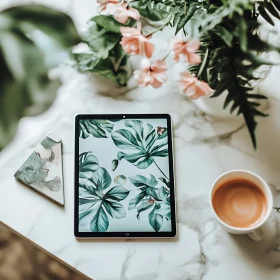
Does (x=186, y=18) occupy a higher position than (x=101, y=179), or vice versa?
(x=186, y=18)

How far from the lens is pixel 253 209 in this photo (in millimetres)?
691

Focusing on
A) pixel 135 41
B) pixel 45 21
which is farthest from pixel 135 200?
pixel 45 21

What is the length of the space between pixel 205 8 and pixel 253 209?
27 cm

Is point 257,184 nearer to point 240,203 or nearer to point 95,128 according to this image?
point 240,203

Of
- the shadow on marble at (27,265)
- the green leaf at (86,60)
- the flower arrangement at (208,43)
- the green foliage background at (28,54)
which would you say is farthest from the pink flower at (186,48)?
the shadow on marble at (27,265)

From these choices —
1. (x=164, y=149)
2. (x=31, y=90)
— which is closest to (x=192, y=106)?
(x=164, y=149)

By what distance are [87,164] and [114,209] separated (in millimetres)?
75

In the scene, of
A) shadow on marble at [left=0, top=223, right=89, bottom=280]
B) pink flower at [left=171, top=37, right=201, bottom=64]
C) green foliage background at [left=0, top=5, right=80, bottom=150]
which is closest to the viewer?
green foliage background at [left=0, top=5, right=80, bottom=150]

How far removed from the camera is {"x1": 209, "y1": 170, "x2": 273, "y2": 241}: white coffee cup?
663mm

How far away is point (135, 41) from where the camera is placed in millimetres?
587

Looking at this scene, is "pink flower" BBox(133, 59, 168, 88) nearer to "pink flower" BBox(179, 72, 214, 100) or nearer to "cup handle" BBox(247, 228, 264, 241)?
"pink flower" BBox(179, 72, 214, 100)

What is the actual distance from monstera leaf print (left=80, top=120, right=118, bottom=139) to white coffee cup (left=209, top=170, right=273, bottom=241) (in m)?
0.17

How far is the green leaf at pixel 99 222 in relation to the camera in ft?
2.32


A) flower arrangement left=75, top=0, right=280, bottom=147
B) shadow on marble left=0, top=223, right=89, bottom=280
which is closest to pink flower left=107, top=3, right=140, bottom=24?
flower arrangement left=75, top=0, right=280, bottom=147
